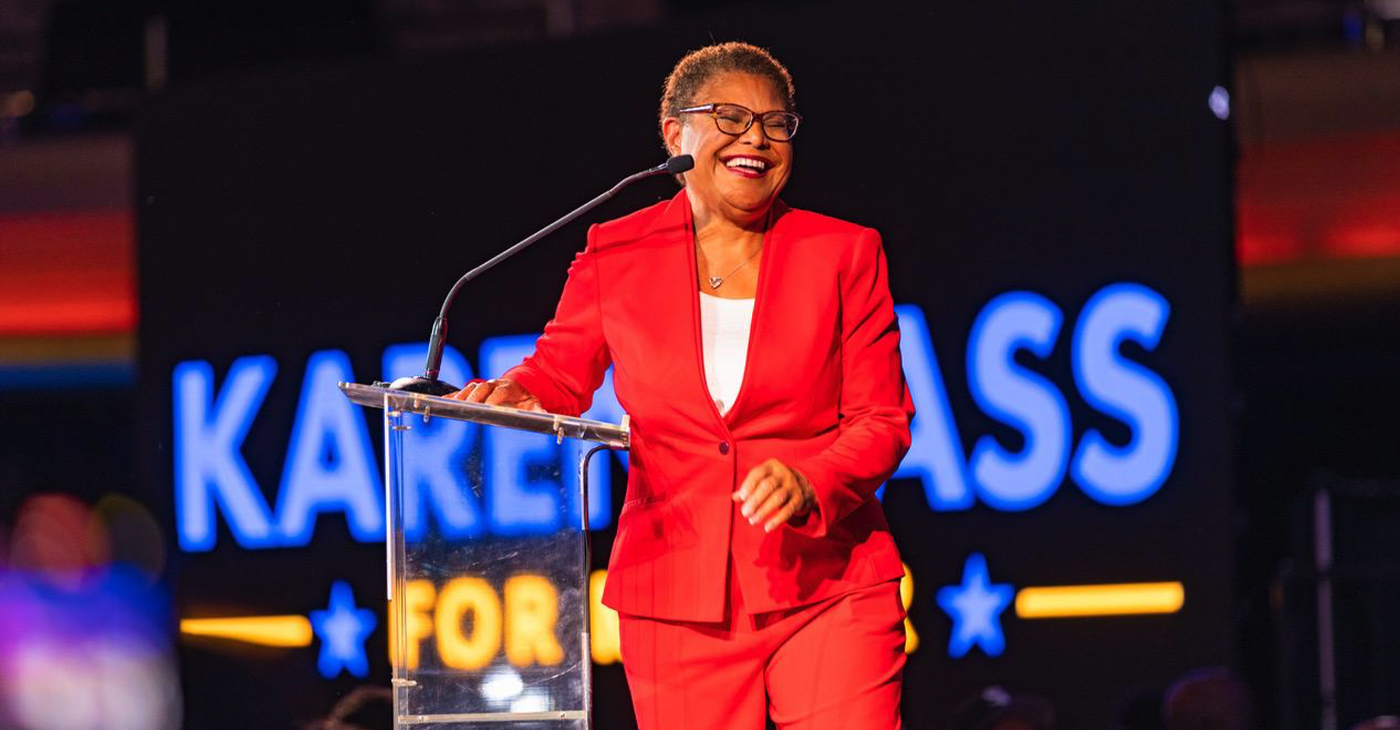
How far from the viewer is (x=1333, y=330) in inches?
261

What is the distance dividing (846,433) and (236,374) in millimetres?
4037

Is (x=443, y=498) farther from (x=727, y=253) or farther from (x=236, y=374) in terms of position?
(x=236, y=374)

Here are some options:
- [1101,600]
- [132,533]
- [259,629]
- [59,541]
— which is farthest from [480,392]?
[59,541]

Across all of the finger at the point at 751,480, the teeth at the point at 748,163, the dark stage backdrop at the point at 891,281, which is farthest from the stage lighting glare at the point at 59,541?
the finger at the point at 751,480

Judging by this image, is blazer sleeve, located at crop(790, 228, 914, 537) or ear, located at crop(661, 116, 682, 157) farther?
ear, located at crop(661, 116, 682, 157)

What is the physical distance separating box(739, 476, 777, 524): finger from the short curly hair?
0.69 m

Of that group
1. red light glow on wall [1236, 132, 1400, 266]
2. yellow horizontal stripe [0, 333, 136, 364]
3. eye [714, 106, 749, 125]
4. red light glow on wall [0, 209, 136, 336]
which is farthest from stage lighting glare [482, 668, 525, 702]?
yellow horizontal stripe [0, 333, 136, 364]

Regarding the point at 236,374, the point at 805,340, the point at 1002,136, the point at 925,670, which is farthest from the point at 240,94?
the point at 805,340

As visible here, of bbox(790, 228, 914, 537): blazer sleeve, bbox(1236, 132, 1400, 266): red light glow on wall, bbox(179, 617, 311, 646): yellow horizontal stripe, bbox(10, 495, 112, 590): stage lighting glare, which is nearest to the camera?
bbox(790, 228, 914, 537): blazer sleeve

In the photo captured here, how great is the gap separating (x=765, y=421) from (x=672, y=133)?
0.56 meters

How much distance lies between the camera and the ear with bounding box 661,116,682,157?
2734mm

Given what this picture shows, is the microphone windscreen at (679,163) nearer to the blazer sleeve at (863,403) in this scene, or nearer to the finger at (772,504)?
the blazer sleeve at (863,403)

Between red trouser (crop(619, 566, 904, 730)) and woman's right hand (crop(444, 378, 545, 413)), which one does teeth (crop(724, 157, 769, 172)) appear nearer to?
woman's right hand (crop(444, 378, 545, 413))

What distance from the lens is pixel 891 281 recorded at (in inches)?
206
